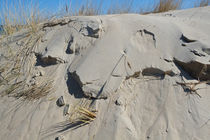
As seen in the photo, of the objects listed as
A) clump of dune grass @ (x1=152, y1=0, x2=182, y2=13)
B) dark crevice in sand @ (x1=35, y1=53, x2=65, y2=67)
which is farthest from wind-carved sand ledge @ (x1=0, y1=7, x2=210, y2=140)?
clump of dune grass @ (x1=152, y1=0, x2=182, y2=13)

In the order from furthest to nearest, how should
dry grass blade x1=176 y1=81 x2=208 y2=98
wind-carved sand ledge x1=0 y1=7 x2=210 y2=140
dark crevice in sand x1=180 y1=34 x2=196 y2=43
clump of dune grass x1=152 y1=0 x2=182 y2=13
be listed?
clump of dune grass x1=152 y1=0 x2=182 y2=13 → dark crevice in sand x1=180 y1=34 x2=196 y2=43 → dry grass blade x1=176 y1=81 x2=208 y2=98 → wind-carved sand ledge x1=0 y1=7 x2=210 y2=140

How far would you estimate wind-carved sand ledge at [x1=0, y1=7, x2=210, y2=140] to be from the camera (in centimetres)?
163

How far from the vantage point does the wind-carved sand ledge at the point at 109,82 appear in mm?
1635

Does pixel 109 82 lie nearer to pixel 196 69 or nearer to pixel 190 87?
pixel 190 87

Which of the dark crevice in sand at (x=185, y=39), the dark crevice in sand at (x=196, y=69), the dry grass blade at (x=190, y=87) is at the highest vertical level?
the dark crevice in sand at (x=185, y=39)

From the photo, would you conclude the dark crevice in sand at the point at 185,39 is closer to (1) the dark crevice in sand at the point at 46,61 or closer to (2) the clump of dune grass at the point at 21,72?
(1) the dark crevice in sand at the point at 46,61

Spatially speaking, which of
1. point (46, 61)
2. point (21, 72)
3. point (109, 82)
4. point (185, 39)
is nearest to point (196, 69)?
point (185, 39)

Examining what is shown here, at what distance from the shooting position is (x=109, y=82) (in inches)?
72.4

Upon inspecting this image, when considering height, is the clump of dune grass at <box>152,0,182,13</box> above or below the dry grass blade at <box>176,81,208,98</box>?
above

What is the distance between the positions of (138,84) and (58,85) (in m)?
0.94

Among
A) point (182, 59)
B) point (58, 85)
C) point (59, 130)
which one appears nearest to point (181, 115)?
point (182, 59)

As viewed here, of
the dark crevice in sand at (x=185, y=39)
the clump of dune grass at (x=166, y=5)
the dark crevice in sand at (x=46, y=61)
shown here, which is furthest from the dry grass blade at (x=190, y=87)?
the clump of dune grass at (x=166, y=5)

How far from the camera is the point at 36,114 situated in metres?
1.82

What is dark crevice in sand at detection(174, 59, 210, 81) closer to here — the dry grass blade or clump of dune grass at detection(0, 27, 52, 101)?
the dry grass blade
